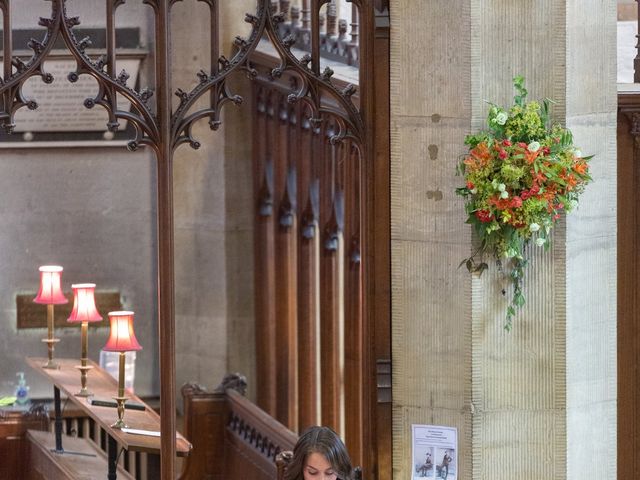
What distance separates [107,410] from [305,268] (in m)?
1.69

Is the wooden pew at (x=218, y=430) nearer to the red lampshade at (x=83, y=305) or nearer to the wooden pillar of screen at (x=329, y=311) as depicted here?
the wooden pillar of screen at (x=329, y=311)

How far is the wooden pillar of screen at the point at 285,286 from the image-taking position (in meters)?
9.70

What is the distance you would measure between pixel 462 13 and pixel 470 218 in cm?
77

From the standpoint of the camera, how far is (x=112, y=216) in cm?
1055

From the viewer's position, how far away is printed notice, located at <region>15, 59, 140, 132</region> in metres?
10.3

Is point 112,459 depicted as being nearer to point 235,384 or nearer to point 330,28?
point 235,384

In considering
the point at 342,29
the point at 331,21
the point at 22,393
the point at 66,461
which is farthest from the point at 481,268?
the point at 22,393

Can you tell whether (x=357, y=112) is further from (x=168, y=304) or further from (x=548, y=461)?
(x=548, y=461)

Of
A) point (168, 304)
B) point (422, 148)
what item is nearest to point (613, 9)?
point (422, 148)

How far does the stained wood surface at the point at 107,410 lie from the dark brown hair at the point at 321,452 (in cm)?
178

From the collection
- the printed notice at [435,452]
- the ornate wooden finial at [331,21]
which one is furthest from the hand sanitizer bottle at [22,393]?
the printed notice at [435,452]

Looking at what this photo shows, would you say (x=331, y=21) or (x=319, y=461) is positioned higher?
(x=331, y=21)

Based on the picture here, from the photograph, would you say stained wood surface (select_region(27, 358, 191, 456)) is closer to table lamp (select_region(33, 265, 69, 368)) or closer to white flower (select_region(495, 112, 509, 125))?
table lamp (select_region(33, 265, 69, 368))

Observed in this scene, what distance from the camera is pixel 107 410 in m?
8.23
